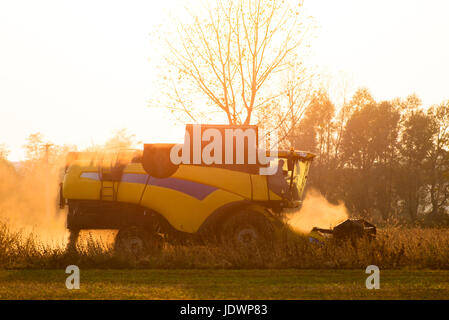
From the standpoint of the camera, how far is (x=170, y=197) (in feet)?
47.0

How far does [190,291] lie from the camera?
10.0 m

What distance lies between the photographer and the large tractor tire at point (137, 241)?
14234 millimetres

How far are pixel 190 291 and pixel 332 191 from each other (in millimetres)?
45459

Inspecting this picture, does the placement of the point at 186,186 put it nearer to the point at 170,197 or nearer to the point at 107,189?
the point at 170,197

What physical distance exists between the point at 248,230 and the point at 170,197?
76.9 inches

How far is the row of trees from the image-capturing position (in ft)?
189

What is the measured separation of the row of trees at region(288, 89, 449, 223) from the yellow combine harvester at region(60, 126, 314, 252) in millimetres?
41513

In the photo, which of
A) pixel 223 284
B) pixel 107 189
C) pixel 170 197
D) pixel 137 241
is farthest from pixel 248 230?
pixel 223 284

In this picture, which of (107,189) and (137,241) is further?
(107,189)

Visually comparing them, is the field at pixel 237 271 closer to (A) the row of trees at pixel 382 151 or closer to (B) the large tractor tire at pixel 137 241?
(B) the large tractor tire at pixel 137 241

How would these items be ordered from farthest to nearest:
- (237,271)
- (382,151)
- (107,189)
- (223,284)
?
(382,151), (107,189), (237,271), (223,284)
